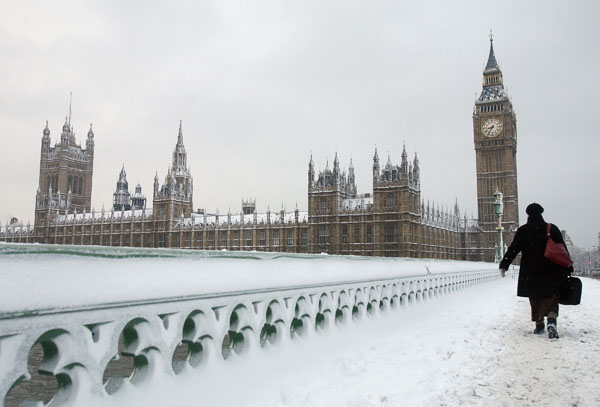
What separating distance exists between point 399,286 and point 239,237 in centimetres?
5409

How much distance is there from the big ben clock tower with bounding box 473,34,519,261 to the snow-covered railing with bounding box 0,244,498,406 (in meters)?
68.2

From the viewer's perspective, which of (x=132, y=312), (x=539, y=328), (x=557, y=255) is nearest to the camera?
(x=132, y=312)

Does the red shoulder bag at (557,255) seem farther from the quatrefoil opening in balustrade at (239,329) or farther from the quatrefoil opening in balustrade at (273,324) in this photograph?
the quatrefoil opening in balustrade at (239,329)

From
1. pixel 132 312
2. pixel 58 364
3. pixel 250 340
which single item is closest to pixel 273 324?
pixel 250 340

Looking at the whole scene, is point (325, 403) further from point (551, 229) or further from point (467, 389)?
point (551, 229)

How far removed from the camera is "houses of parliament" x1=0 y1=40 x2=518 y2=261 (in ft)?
171

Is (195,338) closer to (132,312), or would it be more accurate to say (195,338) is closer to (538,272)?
(132,312)

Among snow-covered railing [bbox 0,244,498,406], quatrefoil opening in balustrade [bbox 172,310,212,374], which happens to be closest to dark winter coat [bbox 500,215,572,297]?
snow-covered railing [bbox 0,244,498,406]

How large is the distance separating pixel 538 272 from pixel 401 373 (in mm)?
3253

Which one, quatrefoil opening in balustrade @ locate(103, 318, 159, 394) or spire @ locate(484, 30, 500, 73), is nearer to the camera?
quatrefoil opening in balustrade @ locate(103, 318, 159, 394)

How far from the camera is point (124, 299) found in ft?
8.86

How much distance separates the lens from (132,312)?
9.08ft

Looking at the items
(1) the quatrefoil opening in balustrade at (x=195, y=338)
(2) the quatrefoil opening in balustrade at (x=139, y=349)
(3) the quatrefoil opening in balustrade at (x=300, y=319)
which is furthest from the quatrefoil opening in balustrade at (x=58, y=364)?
(3) the quatrefoil opening in balustrade at (x=300, y=319)

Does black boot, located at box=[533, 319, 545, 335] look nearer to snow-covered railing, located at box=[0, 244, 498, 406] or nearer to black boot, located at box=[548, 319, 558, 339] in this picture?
black boot, located at box=[548, 319, 558, 339]
